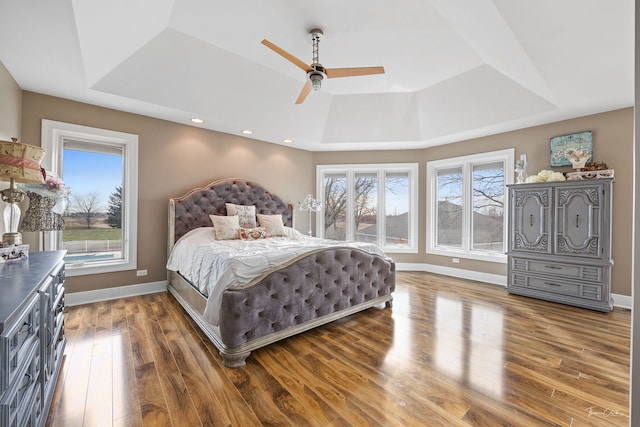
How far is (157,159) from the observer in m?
4.13

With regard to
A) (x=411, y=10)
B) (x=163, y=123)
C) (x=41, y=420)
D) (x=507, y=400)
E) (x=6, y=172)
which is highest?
(x=411, y=10)

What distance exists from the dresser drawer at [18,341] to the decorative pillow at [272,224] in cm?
316

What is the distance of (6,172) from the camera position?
1740mm

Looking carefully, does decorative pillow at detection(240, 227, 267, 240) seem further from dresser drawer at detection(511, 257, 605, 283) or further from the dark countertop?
dresser drawer at detection(511, 257, 605, 283)

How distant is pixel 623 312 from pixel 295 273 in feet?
13.8

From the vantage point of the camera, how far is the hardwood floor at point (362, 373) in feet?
5.59

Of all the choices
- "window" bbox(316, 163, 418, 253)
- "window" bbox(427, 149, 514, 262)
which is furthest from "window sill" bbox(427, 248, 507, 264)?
"window" bbox(316, 163, 418, 253)

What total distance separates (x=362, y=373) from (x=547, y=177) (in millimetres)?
3872

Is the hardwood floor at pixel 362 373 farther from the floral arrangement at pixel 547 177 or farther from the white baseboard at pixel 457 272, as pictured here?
the floral arrangement at pixel 547 177

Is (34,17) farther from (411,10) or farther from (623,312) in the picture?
(623,312)

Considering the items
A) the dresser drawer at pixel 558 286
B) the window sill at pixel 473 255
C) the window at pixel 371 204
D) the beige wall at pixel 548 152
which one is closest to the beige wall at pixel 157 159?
the window at pixel 371 204

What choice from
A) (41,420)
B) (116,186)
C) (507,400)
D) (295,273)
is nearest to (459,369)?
(507,400)

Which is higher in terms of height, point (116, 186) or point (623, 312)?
point (116, 186)

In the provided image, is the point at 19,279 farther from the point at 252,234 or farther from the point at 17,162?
the point at 252,234
